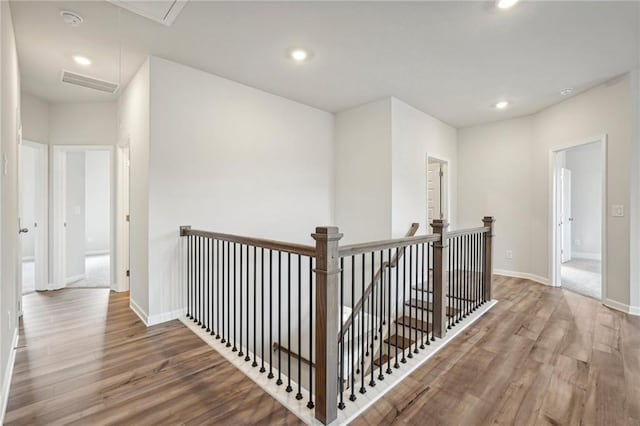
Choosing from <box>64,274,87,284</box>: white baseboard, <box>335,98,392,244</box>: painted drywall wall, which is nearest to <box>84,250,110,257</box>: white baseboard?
<box>64,274,87,284</box>: white baseboard

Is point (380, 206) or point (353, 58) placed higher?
point (353, 58)

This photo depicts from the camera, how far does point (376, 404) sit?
176 centimetres

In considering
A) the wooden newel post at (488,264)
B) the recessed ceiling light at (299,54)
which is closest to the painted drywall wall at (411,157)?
the wooden newel post at (488,264)

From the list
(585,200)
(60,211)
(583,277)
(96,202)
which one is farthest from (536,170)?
(96,202)

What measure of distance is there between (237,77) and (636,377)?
14.0 feet

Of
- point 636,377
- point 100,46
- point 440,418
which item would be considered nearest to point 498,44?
point 636,377

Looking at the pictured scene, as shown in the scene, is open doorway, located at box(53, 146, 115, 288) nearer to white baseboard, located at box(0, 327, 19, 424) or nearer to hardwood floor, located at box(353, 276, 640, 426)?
white baseboard, located at box(0, 327, 19, 424)

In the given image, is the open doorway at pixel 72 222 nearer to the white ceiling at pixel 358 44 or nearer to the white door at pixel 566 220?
the white ceiling at pixel 358 44

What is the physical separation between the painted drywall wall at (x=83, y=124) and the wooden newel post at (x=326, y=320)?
4.13m

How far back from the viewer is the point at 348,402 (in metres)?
1.77

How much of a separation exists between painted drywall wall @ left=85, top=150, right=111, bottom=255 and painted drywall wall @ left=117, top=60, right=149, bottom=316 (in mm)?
4736

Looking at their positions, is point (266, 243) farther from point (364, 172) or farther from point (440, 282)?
point (364, 172)

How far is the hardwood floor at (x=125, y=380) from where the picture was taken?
5.46 ft

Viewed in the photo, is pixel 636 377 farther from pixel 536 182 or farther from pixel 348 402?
pixel 536 182
